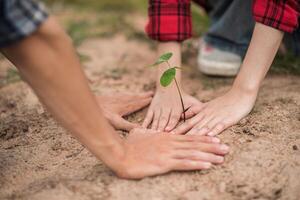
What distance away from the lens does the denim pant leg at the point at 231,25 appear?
2.44m

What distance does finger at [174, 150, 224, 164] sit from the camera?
1.69 m

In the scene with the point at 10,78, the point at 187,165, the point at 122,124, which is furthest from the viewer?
the point at 10,78

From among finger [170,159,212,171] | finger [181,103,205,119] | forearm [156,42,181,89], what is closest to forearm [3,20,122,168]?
finger [170,159,212,171]

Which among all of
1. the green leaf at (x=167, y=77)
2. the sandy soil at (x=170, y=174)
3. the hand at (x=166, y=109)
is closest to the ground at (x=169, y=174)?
the sandy soil at (x=170, y=174)

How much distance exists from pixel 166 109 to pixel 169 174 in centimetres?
45

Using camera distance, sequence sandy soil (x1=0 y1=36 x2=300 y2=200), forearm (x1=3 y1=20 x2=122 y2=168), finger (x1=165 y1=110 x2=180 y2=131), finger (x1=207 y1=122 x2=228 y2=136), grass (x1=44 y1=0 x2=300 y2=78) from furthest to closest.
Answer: grass (x1=44 y1=0 x2=300 y2=78), finger (x1=165 y1=110 x2=180 y2=131), finger (x1=207 y1=122 x2=228 y2=136), sandy soil (x1=0 y1=36 x2=300 y2=200), forearm (x1=3 y1=20 x2=122 y2=168)

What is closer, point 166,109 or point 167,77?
point 167,77

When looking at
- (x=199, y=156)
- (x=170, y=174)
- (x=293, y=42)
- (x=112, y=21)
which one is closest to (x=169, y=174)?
(x=170, y=174)

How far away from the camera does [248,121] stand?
198 centimetres

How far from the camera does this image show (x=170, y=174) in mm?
1687

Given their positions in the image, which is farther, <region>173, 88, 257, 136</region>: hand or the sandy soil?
<region>173, 88, 257, 136</region>: hand

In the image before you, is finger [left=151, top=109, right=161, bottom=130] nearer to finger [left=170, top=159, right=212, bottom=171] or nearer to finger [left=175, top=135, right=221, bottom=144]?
finger [left=175, top=135, right=221, bottom=144]

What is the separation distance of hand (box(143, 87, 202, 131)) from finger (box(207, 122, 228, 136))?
18 cm

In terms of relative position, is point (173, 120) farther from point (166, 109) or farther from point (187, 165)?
point (187, 165)
